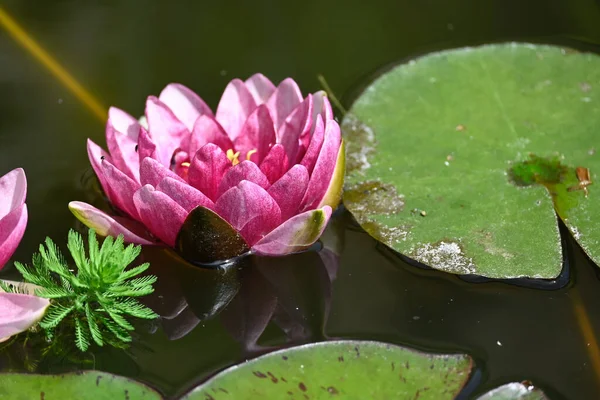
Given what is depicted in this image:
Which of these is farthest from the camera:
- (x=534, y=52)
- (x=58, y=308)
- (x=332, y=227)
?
(x=534, y=52)

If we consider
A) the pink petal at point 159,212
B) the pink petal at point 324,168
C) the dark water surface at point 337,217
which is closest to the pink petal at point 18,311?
the dark water surface at point 337,217

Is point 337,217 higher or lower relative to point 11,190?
lower

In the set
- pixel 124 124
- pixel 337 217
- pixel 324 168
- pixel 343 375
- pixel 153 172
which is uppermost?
pixel 124 124

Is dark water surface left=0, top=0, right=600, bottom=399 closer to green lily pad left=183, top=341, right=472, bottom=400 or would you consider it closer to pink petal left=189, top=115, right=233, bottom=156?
green lily pad left=183, top=341, right=472, bottom=400

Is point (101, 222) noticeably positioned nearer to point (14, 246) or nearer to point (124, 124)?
point (14, 246)

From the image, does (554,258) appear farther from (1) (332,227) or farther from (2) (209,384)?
(2) (209,384)

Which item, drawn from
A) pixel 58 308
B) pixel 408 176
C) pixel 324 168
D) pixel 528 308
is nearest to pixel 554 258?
pixel 528 308

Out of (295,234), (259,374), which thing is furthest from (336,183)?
(259,374)
